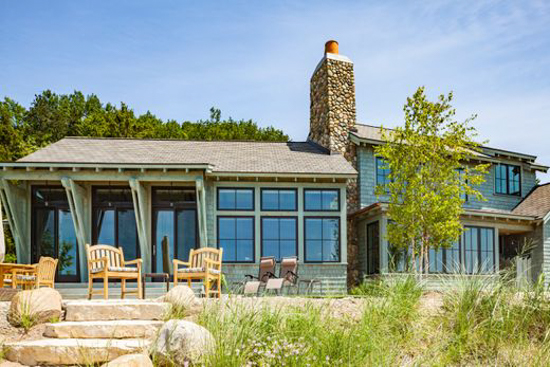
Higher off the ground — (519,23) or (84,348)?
(519,23)

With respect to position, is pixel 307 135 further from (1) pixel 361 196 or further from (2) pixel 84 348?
(2) pixel 84 348

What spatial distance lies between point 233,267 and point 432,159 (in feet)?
17.6

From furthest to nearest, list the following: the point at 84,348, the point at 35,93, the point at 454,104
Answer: the point at 35,93, the point at 454,104, the point at 84,348

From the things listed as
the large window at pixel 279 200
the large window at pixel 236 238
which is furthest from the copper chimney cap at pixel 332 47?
the large window at pixel 236 238

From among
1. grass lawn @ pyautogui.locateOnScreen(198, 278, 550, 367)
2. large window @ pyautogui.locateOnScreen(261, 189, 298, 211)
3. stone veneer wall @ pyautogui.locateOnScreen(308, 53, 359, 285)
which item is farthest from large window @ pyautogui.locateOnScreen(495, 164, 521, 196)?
grass lawn @ pyautogui.locateOnScreen(198, 278, 550, 367)

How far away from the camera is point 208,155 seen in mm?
14258

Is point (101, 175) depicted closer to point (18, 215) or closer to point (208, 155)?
point (18, 215)

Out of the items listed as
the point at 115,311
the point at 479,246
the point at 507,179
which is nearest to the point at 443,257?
the point at 479,246

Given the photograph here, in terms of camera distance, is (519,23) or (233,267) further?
(233,267)

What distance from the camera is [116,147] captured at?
14.5 metres

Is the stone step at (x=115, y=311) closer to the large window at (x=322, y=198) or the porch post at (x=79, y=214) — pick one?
the porch post at (x=79, y=214)

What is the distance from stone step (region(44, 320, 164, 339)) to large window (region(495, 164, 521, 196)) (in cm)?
1558

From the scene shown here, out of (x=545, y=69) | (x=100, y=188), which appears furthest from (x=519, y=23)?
(x=100, y=188)

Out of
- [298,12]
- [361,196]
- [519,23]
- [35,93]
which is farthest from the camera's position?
[35,93]
